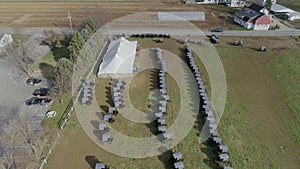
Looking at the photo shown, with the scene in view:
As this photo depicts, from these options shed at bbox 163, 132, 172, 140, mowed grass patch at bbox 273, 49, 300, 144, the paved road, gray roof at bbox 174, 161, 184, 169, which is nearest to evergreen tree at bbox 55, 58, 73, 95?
shed at bbox 163, 132, 172, 140

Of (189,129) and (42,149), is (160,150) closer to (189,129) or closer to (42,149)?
(189,129)

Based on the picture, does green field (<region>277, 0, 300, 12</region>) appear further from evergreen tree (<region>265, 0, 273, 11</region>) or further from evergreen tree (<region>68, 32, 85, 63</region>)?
evergreen tree (<region>68, 32, 85, 63</region>)

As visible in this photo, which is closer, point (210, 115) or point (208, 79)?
point (210, 115)

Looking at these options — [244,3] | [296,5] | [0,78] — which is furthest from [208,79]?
[296,5]

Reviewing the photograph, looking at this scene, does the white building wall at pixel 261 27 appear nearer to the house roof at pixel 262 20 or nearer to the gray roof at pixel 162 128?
the house roof at pixel 262 20

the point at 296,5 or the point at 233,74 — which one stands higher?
the point at 296,5

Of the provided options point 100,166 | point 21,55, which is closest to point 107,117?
point 100,166

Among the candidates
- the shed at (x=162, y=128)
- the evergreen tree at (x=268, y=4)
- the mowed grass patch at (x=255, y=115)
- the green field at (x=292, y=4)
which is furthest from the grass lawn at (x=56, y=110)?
the green field at (x=292, y=4)
